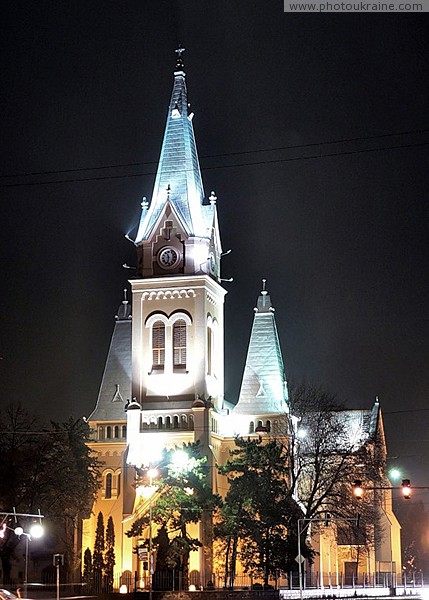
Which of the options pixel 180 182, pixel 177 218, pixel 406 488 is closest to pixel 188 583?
pixel 177 218

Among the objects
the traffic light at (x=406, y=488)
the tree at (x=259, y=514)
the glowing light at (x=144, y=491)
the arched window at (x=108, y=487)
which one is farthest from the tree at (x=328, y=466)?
the traffic light at (x=406, y=488)

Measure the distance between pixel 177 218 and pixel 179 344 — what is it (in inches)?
393

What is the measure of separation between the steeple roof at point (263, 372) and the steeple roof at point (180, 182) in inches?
357

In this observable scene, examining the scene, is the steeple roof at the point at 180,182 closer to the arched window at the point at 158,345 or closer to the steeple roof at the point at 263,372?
the arched window at the point at 158,345

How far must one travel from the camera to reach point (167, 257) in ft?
302

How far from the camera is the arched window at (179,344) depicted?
90312 millimetres

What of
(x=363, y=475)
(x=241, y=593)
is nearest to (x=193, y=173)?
(x=363, y=475)

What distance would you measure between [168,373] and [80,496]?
44.2 ft

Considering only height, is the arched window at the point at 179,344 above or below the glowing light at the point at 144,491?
above

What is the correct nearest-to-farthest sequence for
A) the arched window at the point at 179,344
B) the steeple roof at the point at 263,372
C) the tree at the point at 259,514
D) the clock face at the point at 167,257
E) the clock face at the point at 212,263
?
the tree at the point at 259,514 → the steeple roof at the point at 263,372 → the arched window at the point at 179,344 → the clock face at the point at 167,257 → the clock face at the point at 212,263

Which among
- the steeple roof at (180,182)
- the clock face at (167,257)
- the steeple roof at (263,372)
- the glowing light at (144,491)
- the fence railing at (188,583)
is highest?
the steeple roof at (180,182)

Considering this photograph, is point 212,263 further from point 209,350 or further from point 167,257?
point 209,350

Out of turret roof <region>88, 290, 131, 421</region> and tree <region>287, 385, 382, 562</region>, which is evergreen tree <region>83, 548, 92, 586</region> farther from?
tree <region>287, 385, 382, 562</region>

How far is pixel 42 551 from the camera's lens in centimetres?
9056
